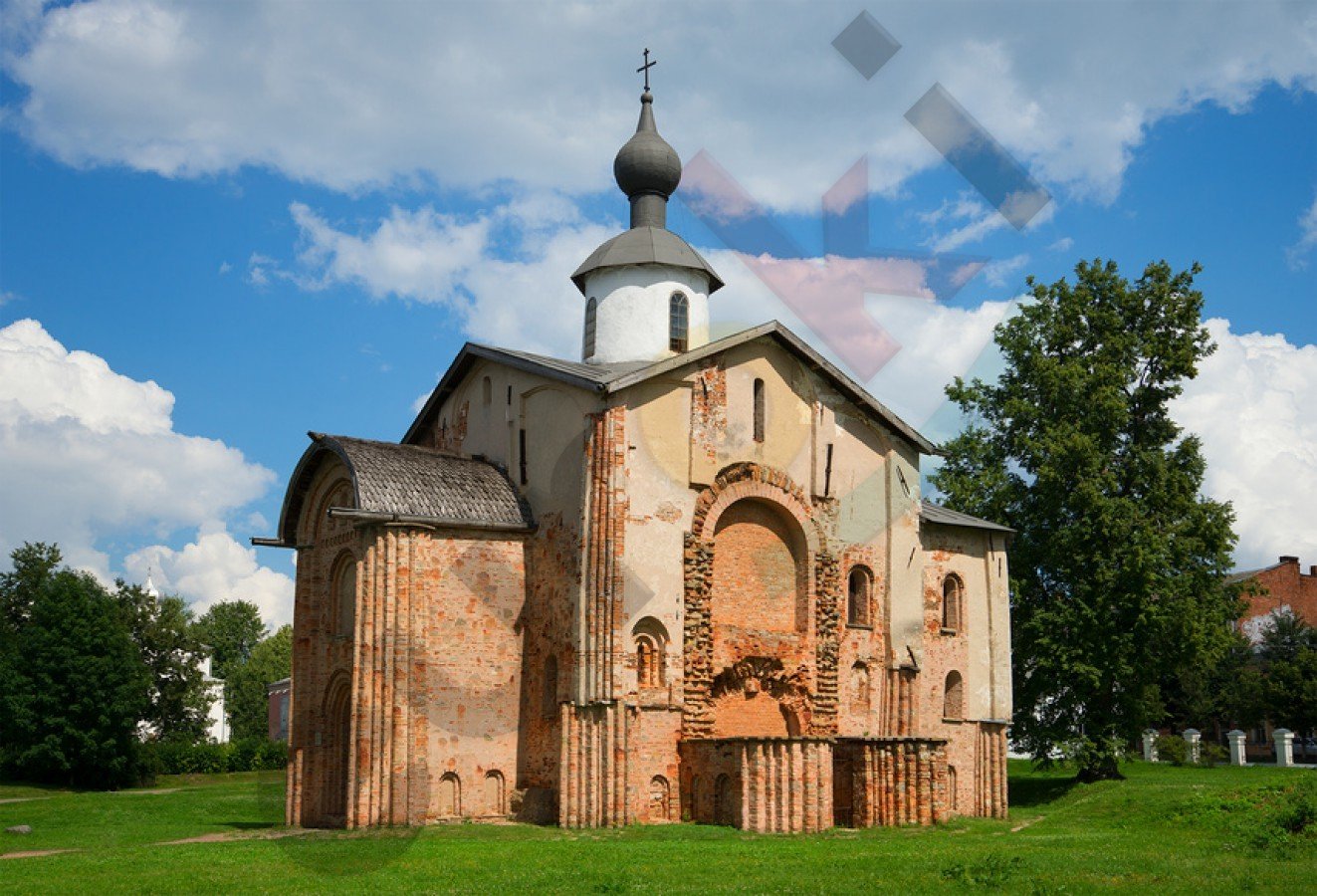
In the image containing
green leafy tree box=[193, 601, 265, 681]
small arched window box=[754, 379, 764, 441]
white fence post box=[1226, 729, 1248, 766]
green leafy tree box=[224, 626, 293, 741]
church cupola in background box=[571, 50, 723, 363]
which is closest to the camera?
small arched window box=[754, 379, 764, 441]

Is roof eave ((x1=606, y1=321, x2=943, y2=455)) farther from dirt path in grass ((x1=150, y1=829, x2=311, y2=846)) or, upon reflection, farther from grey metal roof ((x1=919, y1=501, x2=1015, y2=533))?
dirt path in grass ((x1=150, y1=829, x2=311, y2=846))

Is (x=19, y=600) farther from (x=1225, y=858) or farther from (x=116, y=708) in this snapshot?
(x=1225, y=858)

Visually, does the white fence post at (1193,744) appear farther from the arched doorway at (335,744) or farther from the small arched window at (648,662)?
the arched doorway at (335,744)

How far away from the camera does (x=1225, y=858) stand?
1591 cm

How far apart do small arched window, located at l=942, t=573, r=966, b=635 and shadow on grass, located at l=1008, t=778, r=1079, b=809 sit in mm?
5035

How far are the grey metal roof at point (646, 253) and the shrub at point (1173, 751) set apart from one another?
73.2ft

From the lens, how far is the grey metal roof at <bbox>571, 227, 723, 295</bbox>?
93.4ft

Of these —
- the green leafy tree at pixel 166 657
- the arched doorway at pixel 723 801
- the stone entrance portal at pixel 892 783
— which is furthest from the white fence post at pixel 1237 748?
the green leafy tree at pixel 166 657

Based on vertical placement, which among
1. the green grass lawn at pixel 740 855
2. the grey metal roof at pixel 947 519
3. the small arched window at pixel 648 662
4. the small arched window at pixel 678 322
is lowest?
the green grass lawn at pixel 740 855

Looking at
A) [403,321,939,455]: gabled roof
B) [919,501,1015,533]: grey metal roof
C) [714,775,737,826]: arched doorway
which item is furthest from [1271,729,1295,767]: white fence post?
[714,775,737,826]: arched doorway

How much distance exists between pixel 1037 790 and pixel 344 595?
18.1 metres

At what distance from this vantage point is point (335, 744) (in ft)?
83.8

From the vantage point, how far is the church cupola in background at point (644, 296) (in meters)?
28.3

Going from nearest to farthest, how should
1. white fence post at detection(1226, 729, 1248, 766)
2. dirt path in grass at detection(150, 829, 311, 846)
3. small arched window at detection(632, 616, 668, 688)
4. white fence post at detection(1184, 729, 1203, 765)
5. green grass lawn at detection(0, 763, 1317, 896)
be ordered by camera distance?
green grass lawn at detection(0, 763, 1317, 896)
dirt path in grass at detection(150, 829, 311, 846)
small arched window at detection(632, 616, 668, 688)
white fence post at detection(1226, 729, 1248, 766)
white fence post at detection(1184, 729, 1203, 765)
